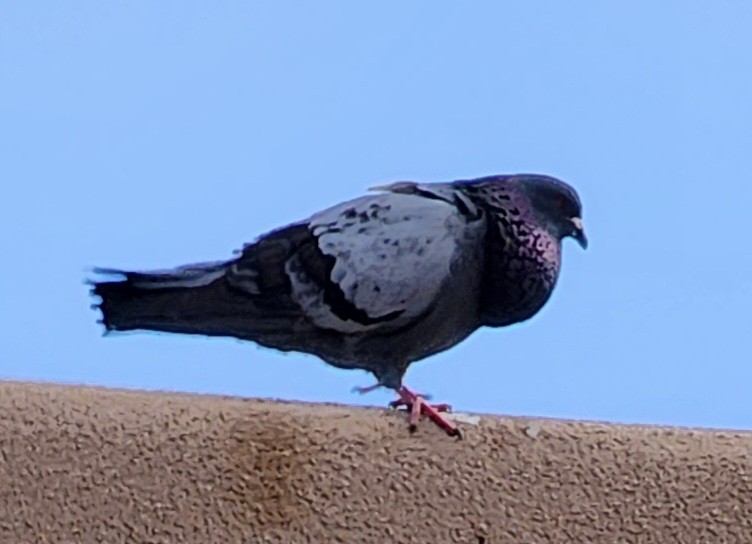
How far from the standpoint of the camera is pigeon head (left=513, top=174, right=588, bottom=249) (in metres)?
2.54

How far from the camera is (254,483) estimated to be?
1.52 metres

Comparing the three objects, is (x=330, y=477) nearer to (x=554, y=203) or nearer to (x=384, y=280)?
(x=384, y=280)

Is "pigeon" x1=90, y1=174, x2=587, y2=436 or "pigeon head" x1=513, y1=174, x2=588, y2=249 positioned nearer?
"pigeon" x1=90, y1=174, x2=587, y2=436

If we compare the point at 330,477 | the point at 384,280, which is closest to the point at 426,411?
Answer: the point at 330,477

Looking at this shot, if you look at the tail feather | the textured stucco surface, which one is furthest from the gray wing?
the textured stucco surface

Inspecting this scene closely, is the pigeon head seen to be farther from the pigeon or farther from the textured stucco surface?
the textured stucco surface

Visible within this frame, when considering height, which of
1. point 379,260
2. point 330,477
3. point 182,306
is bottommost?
point 330,477

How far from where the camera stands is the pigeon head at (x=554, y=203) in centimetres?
254

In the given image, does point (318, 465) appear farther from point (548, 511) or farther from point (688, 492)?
point (688, 492)

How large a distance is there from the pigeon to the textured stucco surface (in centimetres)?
81

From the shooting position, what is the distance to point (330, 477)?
1537 mm

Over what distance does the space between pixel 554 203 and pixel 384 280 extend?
1.38ft

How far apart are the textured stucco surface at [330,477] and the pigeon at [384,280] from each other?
2.64 feet

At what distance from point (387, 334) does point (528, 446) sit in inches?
35.9
